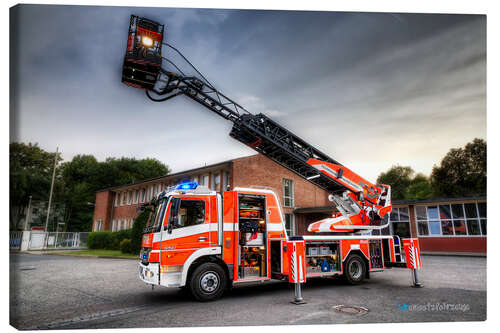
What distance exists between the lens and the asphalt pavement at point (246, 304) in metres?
5.40

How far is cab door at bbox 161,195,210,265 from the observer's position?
264 inches

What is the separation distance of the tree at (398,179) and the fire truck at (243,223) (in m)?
55.9

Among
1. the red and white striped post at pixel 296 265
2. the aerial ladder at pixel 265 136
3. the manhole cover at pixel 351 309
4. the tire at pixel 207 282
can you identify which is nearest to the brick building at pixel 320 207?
the aerial ladder at pixel 265 136

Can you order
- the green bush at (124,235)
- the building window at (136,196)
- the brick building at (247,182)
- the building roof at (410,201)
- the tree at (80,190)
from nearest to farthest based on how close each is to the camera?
the building roof at (410,201) → the brick building at (247,182) → the green bush at (124,235) → the building window at (136,196) → the tree at (80,190)

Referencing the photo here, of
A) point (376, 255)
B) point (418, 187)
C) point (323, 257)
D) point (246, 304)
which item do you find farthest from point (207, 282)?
point (418, 187)

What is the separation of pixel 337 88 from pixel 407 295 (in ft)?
18.2

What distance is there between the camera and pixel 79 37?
6.54 meters

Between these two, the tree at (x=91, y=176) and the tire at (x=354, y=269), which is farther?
the tree at (x=91, y=176)

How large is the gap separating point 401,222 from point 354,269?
1464cm

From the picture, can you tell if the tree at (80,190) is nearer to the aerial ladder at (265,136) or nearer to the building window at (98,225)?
the building window at (98,225)

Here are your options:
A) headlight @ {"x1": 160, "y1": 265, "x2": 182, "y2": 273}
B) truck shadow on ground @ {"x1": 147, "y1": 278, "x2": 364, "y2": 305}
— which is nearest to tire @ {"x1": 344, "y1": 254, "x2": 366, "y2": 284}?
truck shadow on ground @ {"x1": 147, "y1": 278, "x2": 364, "y2": 305}

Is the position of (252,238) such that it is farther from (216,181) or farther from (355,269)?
(216,181)

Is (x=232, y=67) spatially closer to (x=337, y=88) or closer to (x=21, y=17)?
(x=337, y=88)

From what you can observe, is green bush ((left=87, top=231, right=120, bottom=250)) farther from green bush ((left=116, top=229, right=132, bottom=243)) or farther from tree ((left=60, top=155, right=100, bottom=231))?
tree ((left=60, top=155, right=100, bottom=231))
